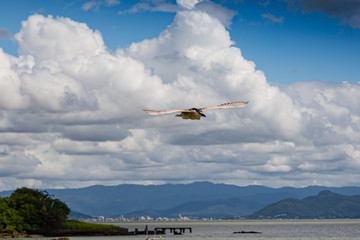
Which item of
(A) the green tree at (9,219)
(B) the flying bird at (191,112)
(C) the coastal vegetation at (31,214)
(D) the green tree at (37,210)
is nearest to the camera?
(B) the flying bird at (191,112)

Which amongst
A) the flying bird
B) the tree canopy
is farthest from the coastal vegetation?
the flying bird

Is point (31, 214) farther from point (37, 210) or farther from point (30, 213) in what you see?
point (37, 210)

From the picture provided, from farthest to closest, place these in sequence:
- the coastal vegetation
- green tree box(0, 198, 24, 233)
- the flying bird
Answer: the coastal vegetation → green tree box(0, 198, 24, 233) → the flying bird

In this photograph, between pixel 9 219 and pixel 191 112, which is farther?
pixel 9 219

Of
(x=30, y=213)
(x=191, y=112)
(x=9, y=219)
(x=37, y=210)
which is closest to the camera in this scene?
(x=191, y=112)

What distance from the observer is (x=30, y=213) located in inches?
7037

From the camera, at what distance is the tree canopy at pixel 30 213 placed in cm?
17262

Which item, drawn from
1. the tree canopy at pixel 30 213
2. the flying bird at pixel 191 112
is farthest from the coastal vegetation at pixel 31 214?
the flying bird at pixel 191 112

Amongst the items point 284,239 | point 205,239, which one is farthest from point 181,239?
point 284,239

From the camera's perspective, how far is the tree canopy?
172625 mm

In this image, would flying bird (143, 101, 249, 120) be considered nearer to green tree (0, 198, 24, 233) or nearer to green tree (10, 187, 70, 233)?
green tree (0, 198, 24, 233)

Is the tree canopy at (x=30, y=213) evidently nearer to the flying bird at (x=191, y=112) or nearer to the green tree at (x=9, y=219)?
the green tree at (x=9, y=219)

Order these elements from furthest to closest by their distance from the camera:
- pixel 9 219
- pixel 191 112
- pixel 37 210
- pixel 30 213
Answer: pixel 37 210 < pixel 30 213 < pixel 9 219 < pixel 191 112

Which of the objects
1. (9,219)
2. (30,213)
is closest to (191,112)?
(9,219)
